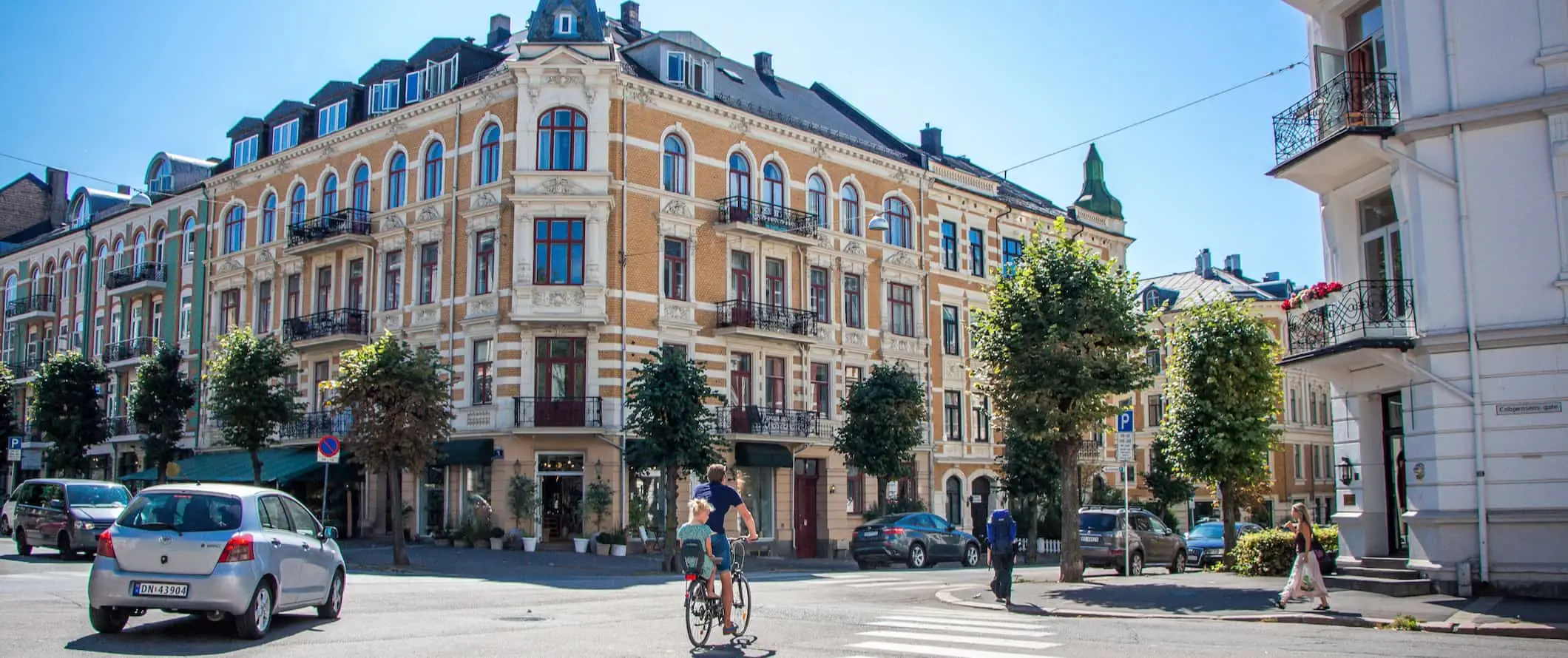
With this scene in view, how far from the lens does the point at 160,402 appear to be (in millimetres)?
41781

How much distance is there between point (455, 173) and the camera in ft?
119

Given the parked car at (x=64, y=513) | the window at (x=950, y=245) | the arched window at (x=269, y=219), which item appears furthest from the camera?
the window at (x=950, y=245)

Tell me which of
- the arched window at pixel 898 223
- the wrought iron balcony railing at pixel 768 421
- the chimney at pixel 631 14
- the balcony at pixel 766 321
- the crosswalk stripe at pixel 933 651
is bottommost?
the crosswalk stripe at pixel 933 651

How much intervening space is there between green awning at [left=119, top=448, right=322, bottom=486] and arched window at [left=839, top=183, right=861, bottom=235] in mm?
18604

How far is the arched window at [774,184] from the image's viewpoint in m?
39.3

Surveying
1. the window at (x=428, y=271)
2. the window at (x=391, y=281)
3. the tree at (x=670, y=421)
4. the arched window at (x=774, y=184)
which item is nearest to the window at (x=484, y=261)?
the window at (x=428, y=271)

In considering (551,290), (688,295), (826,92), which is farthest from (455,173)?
(826,92)

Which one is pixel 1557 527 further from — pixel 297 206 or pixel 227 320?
pixel 227 320

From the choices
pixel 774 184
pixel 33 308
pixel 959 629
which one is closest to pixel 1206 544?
pixel 774 184

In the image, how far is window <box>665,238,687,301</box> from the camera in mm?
36281

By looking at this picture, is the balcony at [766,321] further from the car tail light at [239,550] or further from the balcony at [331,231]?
the car tail light at [239,550]

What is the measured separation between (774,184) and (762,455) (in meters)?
8.98

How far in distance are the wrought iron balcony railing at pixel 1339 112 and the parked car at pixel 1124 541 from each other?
1001 centimetres

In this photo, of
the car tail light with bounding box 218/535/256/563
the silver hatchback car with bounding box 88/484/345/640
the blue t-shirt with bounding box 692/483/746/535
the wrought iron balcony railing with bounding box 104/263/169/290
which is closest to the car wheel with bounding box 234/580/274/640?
the silver hatchback car with bounding box 88/484/345/640
